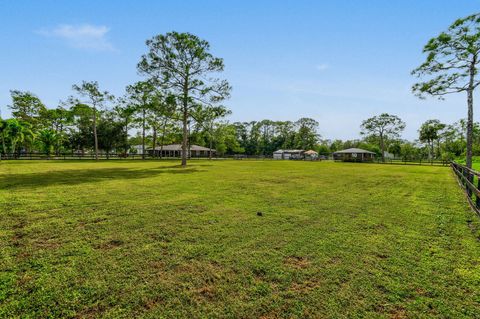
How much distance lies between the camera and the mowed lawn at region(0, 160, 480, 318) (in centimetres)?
242

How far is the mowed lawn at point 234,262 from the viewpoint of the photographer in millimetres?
2418

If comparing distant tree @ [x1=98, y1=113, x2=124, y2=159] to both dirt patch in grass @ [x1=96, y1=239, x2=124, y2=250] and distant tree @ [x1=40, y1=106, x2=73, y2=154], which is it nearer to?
distant tree @ [x1=40, y1=106, x2=73, y2=154]

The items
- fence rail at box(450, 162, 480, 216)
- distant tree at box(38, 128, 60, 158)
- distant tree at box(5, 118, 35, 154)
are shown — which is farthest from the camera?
distant tree at box(38, 128, 60, 158)

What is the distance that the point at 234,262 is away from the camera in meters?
3.30

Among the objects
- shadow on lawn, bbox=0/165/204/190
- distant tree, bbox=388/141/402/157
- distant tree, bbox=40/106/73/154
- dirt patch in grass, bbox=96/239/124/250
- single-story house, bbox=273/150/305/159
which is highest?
distant tree, bbox=40/106/73/154

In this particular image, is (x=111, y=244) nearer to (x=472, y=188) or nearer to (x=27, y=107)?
(x=472, y=188)

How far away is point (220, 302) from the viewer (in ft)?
8.16

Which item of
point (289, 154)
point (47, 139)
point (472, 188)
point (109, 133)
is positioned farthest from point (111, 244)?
point (289, 154)

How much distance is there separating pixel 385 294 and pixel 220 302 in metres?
1.81

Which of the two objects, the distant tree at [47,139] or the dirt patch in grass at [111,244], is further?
the distant tree at [47,139]

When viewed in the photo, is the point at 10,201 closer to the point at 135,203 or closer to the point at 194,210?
the point at 135,203

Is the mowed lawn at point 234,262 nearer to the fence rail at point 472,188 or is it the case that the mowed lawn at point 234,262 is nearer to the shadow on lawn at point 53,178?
the fence rail at point 472,188

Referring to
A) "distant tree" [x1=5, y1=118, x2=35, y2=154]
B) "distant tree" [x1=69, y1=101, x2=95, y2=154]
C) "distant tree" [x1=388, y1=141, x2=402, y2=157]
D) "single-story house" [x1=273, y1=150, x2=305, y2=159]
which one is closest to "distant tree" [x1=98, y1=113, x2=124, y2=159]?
"distant tree" [x1=69, y1=101, x2=95, y2=154]

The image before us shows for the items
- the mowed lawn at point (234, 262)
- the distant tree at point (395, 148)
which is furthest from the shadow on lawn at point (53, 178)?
the distant tree at point (395, 148)
